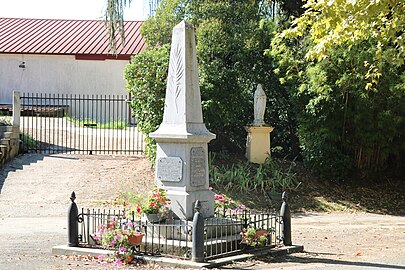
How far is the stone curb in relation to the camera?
9680mm

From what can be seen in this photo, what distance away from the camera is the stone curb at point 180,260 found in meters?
9.68

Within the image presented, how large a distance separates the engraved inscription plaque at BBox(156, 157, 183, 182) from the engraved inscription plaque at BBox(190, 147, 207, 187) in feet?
0.65

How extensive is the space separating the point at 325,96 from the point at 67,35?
18.2 metres

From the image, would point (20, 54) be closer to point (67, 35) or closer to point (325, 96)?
point (67, 35)

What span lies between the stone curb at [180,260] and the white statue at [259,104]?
9636 millimetres

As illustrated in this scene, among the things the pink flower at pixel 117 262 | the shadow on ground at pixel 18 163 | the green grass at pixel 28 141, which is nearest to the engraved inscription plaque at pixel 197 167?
the pink flower at pixel 117 262

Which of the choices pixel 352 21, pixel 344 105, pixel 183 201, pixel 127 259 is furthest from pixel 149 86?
pixel 127 259

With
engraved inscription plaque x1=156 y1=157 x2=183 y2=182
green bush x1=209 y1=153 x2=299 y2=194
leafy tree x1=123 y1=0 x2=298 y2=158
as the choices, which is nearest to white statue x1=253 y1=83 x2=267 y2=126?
leafy tree x1=123 y1=0 x2=298 y2=158

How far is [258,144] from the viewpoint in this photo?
21047 mm

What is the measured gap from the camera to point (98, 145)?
24172 mm

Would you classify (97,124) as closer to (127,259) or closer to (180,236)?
(180,236)

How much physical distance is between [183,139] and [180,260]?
208cm

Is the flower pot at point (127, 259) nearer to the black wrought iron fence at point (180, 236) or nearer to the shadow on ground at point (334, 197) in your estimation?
the black wrought iron fence at point (180, 236)

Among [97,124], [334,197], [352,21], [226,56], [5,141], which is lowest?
[334,197]
